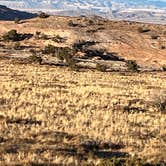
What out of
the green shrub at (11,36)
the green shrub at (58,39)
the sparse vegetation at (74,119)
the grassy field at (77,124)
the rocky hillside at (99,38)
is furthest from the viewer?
the green shrub at (58,39)

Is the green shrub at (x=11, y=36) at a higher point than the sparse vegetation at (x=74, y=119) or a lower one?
lower

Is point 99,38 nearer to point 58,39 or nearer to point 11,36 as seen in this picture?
point 58,39

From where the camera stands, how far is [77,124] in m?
20.3

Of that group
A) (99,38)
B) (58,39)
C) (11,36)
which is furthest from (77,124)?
(99,38)

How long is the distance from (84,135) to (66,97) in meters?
10.4

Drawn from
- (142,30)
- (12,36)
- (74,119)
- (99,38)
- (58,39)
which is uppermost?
(74,119)

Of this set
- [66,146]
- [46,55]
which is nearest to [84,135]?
[66,146]

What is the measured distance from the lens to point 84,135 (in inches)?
723

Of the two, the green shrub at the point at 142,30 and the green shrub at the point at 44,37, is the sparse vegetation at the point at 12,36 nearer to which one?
the green shrub at the point at 44,37

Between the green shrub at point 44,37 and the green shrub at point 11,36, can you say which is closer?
the green shrub at point 11,36

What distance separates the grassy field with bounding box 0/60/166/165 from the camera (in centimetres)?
1566

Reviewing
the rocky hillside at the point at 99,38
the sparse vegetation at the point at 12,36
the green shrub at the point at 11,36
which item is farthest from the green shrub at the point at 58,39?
the green shrub at the point at 11,36

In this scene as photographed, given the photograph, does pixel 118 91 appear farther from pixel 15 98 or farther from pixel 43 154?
pixel 43 154

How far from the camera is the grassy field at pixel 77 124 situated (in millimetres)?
15656
